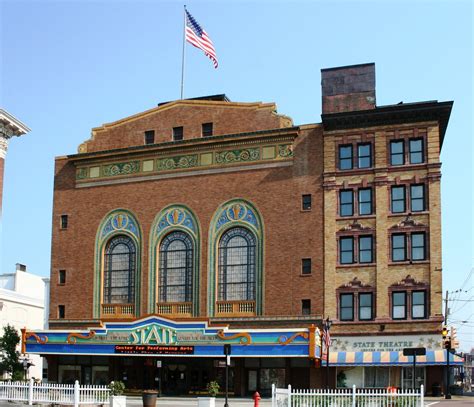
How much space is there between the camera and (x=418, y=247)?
5131 centimetres

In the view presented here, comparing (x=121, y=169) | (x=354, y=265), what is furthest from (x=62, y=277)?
(x=354, y=265)

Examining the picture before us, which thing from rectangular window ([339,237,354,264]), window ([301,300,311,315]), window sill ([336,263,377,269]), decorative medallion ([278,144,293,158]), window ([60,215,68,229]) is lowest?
window ([301,300,311,315])

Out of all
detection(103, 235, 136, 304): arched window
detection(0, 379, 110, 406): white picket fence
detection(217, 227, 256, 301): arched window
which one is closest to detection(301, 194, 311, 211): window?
detection(217, 227, 256, 301): arched window

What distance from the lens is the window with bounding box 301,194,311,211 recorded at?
5434 centimetres

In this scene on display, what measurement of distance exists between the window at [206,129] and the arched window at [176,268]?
7.70 m

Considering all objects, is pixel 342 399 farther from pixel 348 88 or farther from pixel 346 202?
pixel 348 88

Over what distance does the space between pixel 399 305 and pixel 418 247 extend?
13.1 feet

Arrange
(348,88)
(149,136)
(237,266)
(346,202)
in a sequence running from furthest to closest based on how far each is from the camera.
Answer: (149,136) < (237,266) < (348,88) < (346,202)

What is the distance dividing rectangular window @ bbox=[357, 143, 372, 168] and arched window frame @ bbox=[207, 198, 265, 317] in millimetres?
8111

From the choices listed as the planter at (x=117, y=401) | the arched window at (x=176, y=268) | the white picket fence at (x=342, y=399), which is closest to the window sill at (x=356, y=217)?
the arched window at (x=176, y=268)

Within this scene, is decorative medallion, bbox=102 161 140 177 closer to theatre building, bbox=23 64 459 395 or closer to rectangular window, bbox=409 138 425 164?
theatre building, bbox=23 64 459 395

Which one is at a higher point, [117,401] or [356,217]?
[356,217]

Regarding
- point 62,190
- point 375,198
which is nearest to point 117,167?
point 62,190

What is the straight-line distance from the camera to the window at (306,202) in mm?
54344
